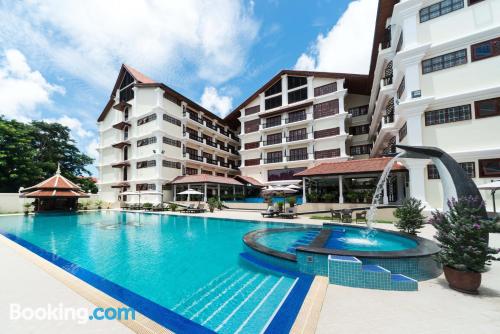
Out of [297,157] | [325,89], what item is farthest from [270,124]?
[325,89]

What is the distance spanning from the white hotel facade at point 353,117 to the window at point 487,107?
44 mm

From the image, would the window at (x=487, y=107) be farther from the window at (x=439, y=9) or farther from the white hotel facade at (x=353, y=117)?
the window at (x=439, y=9)

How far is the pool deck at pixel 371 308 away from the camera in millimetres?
3387

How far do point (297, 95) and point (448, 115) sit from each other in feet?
69.7

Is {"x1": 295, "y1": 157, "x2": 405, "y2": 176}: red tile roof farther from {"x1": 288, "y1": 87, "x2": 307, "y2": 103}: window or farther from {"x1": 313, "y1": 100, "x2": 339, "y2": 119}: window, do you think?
{"x1": 288, "y1": 87, "x2": 307, "y2": 103}: window

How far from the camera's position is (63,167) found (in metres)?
41.4

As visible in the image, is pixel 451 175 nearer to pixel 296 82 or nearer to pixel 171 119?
pixel 296 82

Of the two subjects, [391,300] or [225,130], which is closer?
[391,300]

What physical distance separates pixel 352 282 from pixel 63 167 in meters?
51.1

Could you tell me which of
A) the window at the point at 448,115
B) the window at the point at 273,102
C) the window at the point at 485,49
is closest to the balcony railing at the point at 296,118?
the window at the point at 273,102

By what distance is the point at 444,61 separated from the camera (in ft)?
50.4

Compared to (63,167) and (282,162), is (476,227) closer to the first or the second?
(282,162)

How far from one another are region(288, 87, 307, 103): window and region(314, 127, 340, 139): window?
5.57 m

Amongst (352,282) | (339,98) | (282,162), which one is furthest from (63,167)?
(352,282)
